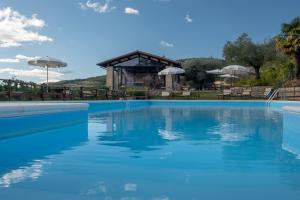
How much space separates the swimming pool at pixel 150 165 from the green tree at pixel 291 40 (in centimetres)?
1433

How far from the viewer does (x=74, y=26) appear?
21.0 metres

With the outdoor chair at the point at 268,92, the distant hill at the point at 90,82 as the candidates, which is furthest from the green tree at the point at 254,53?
the distant hill at the point at 90,82

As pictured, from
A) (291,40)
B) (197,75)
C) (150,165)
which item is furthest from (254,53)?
(150,165)

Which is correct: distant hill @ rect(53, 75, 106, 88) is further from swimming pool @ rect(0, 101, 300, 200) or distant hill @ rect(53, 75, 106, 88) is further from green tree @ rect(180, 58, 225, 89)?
swimming pool @ rect(0, 101, 300, 200)

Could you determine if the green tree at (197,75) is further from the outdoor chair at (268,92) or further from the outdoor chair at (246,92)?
the outdoor chair at (268,92)

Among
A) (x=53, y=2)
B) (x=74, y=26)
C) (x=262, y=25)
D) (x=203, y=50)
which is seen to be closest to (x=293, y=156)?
(x=53, y=2)

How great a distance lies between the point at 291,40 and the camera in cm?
1917

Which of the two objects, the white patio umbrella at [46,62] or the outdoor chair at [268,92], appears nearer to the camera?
the white patio umbrella at [46,62]

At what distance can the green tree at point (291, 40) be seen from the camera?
62.5 feet

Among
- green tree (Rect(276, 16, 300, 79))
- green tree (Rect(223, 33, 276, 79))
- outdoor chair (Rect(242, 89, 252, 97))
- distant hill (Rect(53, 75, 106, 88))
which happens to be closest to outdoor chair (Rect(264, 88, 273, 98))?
outdoor chair (Rect(242, 89, 252, 97))

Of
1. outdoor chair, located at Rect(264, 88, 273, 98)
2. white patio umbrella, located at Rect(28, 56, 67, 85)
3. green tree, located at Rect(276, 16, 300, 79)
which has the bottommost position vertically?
outdoor chair, located at Rect(264, 88, 273, 98)

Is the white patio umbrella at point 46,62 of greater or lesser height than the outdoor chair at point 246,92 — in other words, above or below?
above

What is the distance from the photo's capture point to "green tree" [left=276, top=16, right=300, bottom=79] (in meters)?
19.1

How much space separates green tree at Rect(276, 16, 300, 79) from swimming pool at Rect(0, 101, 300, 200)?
14330 millimetres
